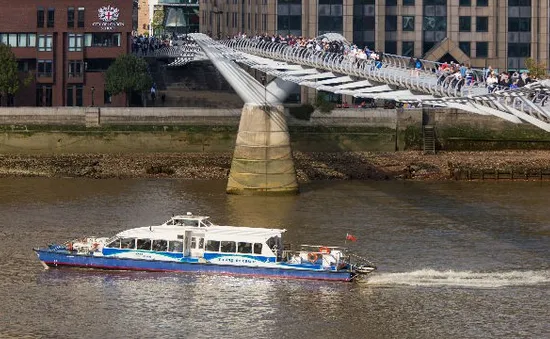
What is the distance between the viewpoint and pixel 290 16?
372 feet

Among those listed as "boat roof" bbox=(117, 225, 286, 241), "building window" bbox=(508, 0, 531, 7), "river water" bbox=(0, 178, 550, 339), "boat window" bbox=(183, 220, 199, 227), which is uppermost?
"building window" bbox=(508, 0, 531, 7)

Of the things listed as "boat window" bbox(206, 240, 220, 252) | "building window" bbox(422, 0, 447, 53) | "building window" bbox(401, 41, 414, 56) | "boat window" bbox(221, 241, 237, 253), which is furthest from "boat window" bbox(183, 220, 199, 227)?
"building window" bbox(422, 0, 447, 53)

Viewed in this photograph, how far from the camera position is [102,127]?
313 feet

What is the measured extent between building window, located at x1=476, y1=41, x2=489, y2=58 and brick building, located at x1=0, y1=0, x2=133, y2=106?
25535 millimetres

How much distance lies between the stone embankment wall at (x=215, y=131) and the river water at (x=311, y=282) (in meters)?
19.0

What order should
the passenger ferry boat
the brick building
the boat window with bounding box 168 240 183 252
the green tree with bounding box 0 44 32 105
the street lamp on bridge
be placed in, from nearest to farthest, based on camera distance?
the passenger ferry boat
the boat window with bounding box 168 240 183 252
the green tree with bounding box 0 44 32 105
the brick building
the street lamp on bridge

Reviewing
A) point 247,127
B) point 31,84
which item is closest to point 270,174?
point 247,127

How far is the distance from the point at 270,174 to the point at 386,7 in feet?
132

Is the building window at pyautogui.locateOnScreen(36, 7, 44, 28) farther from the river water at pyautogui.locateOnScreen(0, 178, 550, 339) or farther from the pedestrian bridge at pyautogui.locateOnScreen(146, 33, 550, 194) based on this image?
the river water at pyautogui.locateOnScreen(0, 178, 550, 339)

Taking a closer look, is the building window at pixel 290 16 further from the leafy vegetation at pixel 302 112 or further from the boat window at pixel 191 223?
the boat window at pixel 191 223

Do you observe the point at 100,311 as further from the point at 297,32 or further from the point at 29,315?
the point at 297,32

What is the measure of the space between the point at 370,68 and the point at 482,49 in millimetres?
53193

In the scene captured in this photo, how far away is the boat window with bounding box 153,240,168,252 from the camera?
53906mm

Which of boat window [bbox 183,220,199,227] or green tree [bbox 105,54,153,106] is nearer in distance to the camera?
boat window [bbox 183,220,199,227]
